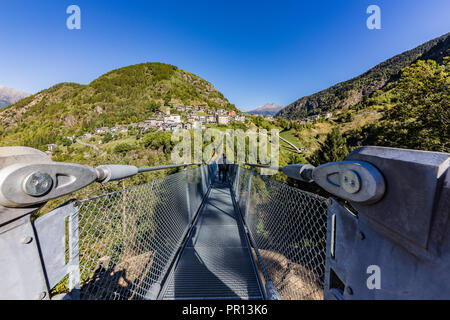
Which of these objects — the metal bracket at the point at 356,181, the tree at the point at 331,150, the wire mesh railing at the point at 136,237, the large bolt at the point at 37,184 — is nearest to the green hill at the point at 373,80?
the tree at the point at 331,150

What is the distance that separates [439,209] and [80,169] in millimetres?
1099

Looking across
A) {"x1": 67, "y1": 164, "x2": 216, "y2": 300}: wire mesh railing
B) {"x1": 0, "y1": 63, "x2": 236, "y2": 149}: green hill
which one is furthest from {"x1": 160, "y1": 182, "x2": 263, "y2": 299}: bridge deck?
{"x1": 0, "y1": 63, "x2": 236, "y2": 149}: green hill

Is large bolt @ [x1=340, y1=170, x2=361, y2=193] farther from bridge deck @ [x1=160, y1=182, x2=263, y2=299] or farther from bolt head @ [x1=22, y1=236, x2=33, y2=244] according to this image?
bridge deck @ [x1=160, y1=182, x2=263, y2=299]

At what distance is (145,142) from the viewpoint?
5000 centimetres

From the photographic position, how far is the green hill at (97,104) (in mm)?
69750

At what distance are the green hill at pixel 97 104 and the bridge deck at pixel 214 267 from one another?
7916cm

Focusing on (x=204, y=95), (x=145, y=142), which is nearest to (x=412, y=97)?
(x=145, y=142)

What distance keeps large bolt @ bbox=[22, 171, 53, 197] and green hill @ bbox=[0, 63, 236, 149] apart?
80869mm

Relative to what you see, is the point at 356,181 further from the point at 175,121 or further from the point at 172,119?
the point at 172,119

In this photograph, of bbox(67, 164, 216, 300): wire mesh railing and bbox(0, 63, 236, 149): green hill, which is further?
bbox(0, 63, 236, 149): green hill

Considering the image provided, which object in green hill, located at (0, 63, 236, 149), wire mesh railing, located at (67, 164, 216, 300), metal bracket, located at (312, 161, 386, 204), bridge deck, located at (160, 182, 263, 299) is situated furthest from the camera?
green hill, located at (0, 63, 236, 149)

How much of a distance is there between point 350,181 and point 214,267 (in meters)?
2.29

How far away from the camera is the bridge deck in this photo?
1974mm

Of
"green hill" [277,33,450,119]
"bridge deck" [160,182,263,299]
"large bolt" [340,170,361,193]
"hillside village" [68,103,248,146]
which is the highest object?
"green hill" [277,33,450,119]
